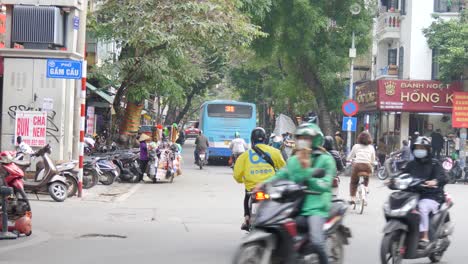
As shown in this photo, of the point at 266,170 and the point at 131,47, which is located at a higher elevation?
the point at 131,47

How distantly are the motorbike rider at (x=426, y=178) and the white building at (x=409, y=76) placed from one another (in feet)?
81.5

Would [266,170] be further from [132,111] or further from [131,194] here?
[132,111]

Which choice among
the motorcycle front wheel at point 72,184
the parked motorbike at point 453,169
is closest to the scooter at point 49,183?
the motorcycle front wheel at point 72,184

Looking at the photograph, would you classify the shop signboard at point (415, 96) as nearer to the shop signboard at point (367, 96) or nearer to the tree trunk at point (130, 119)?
the shop signboard at point (367, 96)

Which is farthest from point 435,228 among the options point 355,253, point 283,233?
point 283,233

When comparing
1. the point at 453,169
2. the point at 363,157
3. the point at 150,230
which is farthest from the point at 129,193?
the point at 453,169

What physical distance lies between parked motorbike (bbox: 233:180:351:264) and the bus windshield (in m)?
28.7

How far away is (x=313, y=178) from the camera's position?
7.58 m

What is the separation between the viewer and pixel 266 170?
10234 mm

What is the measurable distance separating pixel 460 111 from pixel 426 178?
79.6 ft

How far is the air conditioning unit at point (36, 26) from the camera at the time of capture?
18781 millimetres

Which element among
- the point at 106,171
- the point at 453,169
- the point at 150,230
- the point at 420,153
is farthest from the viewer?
the point at 453,169

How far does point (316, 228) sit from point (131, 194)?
12.9 metres

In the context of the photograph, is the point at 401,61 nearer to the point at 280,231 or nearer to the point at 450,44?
the point at 450,44
